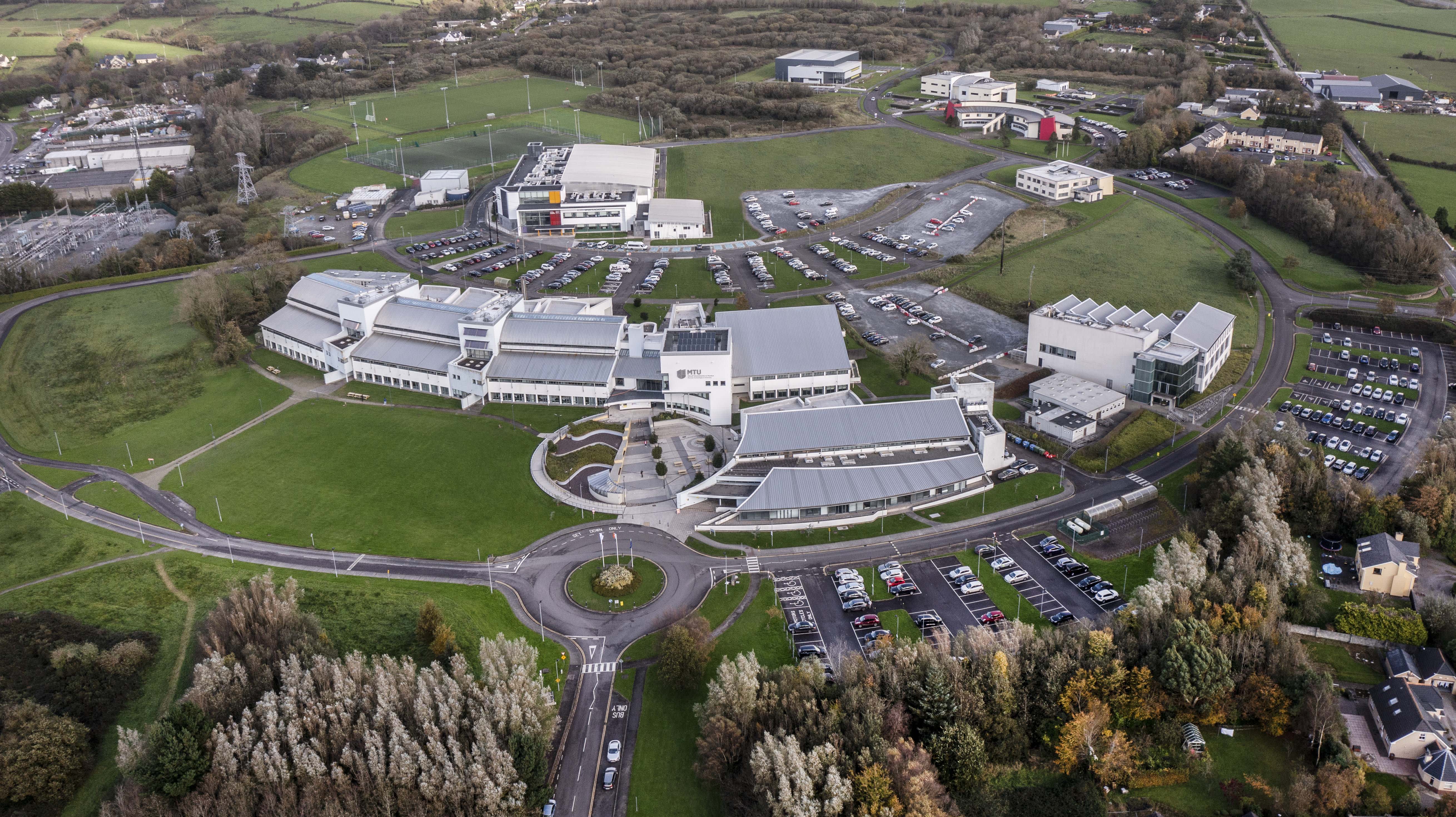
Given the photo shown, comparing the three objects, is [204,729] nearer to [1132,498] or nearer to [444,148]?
[1132,498]

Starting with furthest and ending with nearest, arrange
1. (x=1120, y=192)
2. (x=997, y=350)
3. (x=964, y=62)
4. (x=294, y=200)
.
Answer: (x=964, y=62) → (x=294, y=200) → (x=1120, y=192) → (x=997, y=350)

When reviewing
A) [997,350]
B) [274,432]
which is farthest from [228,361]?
[997,350]

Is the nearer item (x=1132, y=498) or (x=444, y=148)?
(x=1132, y=498)

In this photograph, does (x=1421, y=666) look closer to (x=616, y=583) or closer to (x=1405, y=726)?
(x=1405, y=726)

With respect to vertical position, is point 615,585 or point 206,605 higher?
point 615,585

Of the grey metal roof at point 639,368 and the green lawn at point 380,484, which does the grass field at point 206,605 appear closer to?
the green lawn at point 380,484

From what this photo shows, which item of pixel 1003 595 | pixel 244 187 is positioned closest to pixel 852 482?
pixel 1003 595
